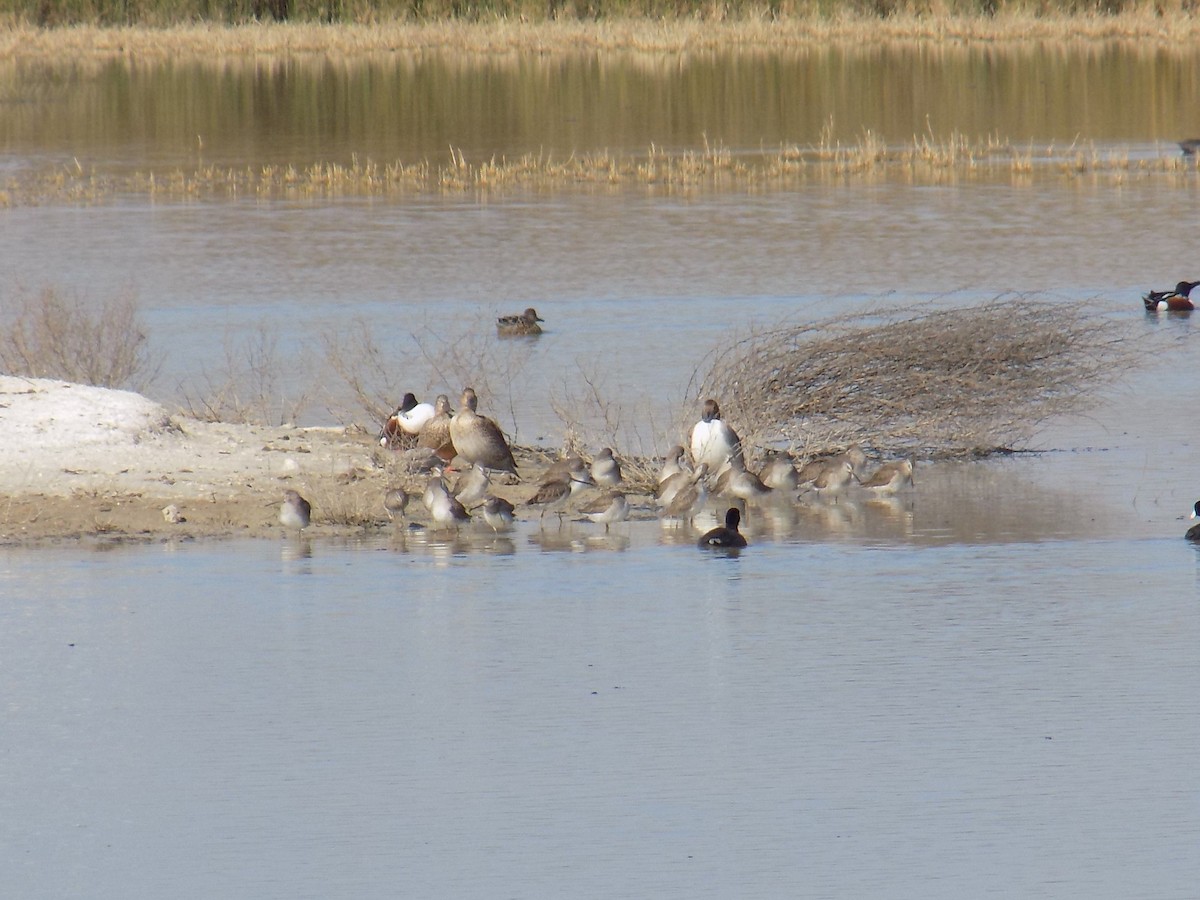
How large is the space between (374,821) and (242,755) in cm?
86

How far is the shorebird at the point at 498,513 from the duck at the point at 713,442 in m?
1.40

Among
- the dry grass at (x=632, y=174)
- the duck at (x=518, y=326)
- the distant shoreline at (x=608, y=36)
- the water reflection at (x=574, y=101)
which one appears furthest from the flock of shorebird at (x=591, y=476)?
the distant shoreline at (x=608, y=36)

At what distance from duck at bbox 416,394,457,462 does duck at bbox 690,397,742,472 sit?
1.45 metres

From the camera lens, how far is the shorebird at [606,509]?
11711 millimetres

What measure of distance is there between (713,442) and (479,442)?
1343 millimetres

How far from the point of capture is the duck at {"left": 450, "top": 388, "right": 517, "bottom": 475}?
12953 millimetres

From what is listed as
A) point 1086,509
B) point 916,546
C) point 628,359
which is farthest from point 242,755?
point 628,359

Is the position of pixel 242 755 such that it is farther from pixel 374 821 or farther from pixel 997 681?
pixel 997 681

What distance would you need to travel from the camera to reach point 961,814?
22.7ft

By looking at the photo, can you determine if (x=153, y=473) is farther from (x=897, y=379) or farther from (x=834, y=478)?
(x=897, y=379)

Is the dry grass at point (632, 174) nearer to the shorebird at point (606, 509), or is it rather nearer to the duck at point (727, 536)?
the shorebird at point (606, 509)

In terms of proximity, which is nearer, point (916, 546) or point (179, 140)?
point (916, 546)

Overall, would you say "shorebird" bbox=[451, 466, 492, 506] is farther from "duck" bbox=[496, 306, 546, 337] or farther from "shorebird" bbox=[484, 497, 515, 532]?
"duck" bbox=[496, 306, 546, 337]

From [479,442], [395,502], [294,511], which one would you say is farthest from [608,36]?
[294,511]
